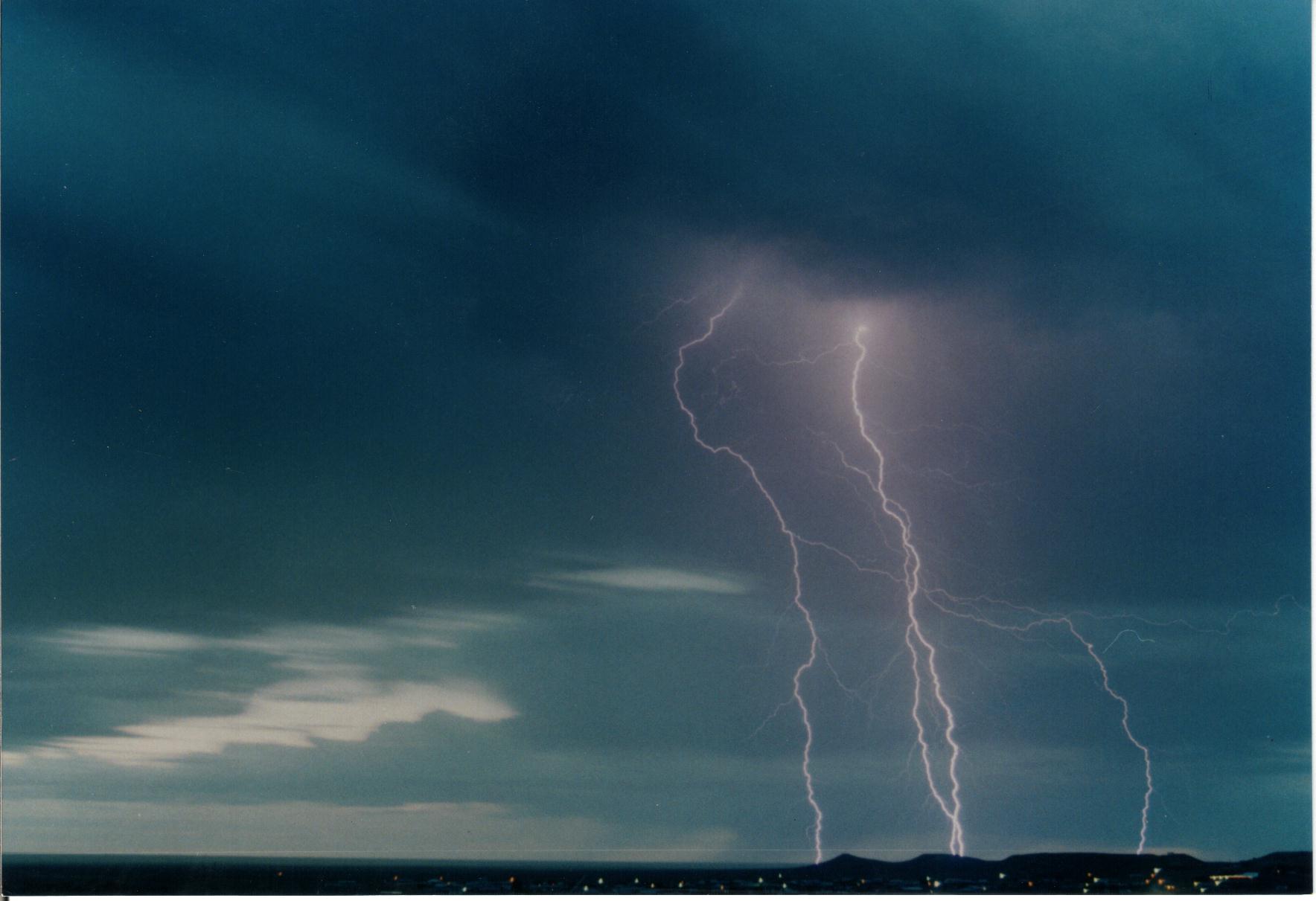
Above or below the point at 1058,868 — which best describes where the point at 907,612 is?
above

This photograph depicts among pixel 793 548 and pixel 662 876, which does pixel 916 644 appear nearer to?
pixel 793 548

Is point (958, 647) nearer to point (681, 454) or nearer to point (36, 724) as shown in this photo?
point (681, 454)

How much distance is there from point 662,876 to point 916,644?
2.28 m

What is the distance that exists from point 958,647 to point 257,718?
464 cm

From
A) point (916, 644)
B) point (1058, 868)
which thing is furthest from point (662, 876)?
point (1058, 868)

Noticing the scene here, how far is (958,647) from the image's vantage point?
885 centimetres

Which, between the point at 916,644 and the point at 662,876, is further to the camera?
the point at 916,644

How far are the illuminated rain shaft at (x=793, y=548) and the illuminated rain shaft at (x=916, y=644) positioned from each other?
598mm

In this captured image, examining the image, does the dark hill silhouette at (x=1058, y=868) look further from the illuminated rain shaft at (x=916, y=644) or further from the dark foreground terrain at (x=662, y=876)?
the illuminated rain shaft at (x=916, y=644)

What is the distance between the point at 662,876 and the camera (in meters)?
8.76

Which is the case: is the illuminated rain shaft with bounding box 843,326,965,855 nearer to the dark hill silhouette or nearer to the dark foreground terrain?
the dark hill silhouette

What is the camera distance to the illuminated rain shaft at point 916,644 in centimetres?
878

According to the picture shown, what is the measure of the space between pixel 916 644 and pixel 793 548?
3.40ft

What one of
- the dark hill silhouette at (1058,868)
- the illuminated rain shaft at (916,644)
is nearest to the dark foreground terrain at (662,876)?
the dark hill silhouette at (1058,868)
